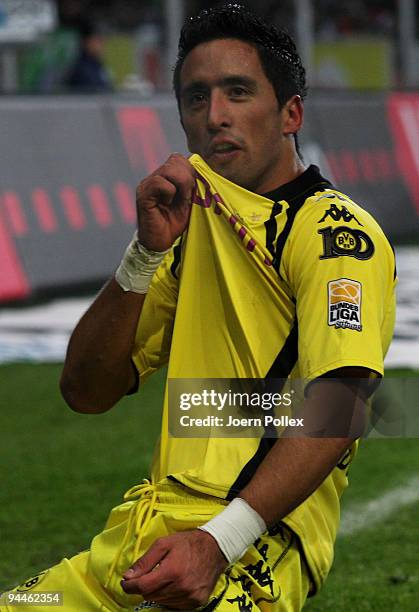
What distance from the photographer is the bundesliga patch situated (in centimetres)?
273

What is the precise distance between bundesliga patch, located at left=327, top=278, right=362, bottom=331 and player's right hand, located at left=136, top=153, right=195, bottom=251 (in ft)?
1.22

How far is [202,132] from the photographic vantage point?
3.07 metres

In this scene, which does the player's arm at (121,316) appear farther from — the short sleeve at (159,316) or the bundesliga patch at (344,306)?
the bundesliga patch at (344,306)

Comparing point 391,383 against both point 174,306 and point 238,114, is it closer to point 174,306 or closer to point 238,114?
point 174,306

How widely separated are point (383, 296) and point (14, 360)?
24.3ft

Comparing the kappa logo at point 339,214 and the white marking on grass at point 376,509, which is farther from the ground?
the kappa logo at point 339,214

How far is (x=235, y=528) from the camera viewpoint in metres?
2.66

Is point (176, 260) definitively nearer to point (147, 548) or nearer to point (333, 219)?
point (333, 219)

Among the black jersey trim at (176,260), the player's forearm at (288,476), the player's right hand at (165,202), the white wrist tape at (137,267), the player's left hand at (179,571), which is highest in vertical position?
the player's right hand at (165,202)

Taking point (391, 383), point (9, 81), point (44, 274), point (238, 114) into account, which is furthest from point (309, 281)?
point (9, 81)

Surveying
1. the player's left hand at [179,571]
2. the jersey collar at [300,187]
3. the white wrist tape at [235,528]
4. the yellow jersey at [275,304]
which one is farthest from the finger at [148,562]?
the jersey collar at [300,187]

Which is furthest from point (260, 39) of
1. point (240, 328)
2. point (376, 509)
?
point (376, 509)

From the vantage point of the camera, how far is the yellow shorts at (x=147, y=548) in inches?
111

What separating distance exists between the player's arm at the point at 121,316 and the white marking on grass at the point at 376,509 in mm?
2963
